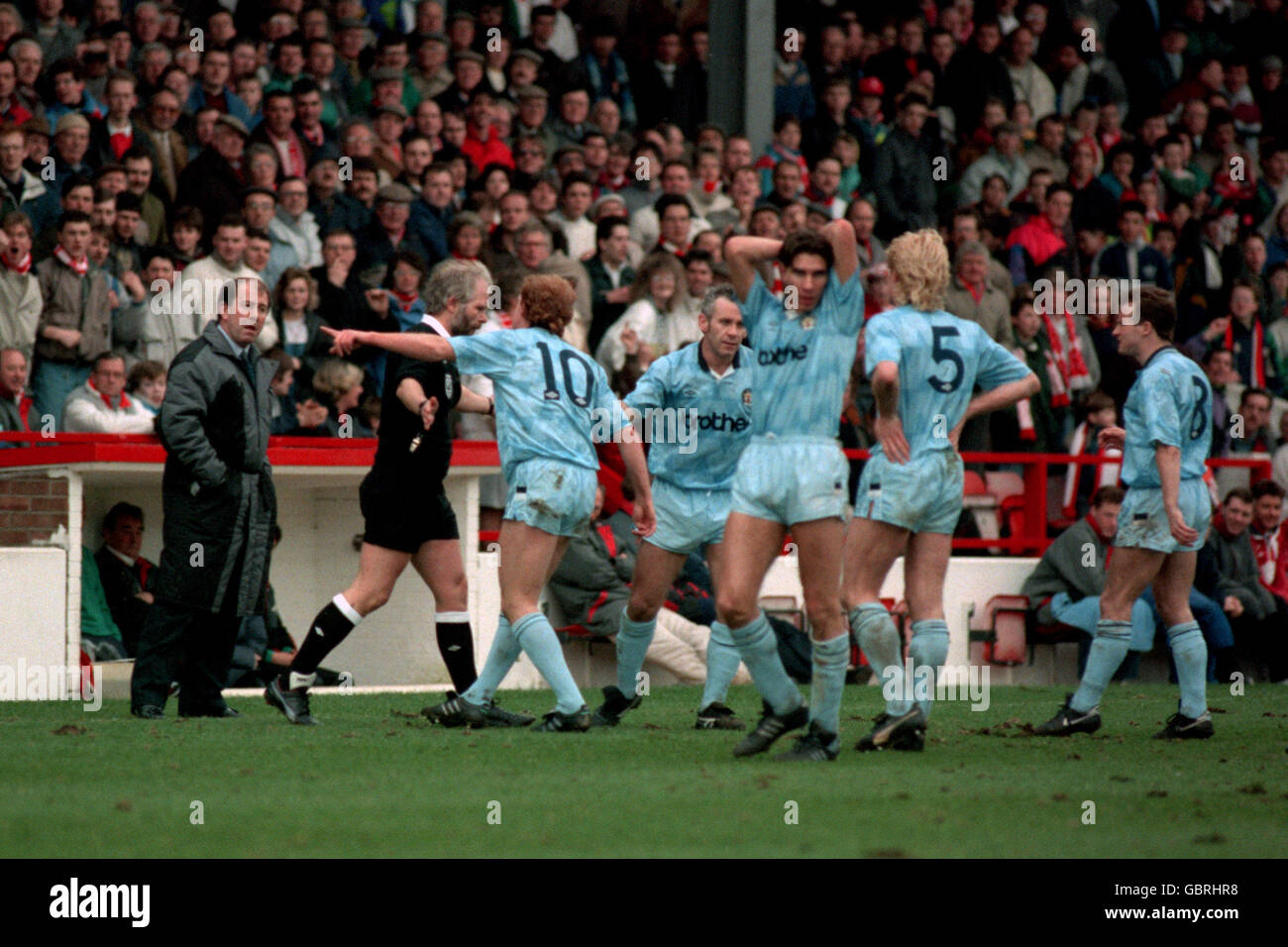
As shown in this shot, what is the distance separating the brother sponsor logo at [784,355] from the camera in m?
7.21

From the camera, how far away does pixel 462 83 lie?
16.1 m

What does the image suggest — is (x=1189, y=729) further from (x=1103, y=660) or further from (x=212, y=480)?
(x=212, y=480)

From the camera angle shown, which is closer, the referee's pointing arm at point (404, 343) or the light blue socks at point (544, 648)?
the referee's pointing arm at point (404, 343)

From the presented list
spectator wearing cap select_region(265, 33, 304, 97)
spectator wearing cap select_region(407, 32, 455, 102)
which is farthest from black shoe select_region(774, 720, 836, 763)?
spectator wearing cap select_region(407, 32, 455, 102)

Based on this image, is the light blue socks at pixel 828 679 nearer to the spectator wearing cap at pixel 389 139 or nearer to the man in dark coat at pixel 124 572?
the man in dark coat at pixel 124 572

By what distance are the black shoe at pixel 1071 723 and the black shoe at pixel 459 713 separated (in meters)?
2.67

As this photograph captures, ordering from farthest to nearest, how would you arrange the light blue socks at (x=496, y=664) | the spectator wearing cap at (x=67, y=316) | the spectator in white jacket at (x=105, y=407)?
the spectator wearing cap at (x=67, y=316)
the spectator in white jacket at (x=105, y=407)
the light blue socks at (x=496, y=664)

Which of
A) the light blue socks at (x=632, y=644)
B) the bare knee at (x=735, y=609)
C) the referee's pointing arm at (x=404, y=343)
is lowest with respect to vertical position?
the light blue socks at (x=632, y=644)

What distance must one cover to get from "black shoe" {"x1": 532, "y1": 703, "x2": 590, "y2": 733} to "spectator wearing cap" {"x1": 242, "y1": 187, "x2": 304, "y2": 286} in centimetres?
552

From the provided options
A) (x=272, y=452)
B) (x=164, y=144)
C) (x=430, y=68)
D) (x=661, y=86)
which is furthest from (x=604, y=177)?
(x=272, y=452)

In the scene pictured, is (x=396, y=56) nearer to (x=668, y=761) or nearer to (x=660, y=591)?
(x=660, y=591)

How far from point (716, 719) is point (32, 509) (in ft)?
15.1

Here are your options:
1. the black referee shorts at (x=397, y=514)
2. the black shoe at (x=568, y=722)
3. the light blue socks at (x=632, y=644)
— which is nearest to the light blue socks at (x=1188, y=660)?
the light blue socks at (x=632, y=644)

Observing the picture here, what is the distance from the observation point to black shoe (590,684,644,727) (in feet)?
29.9
